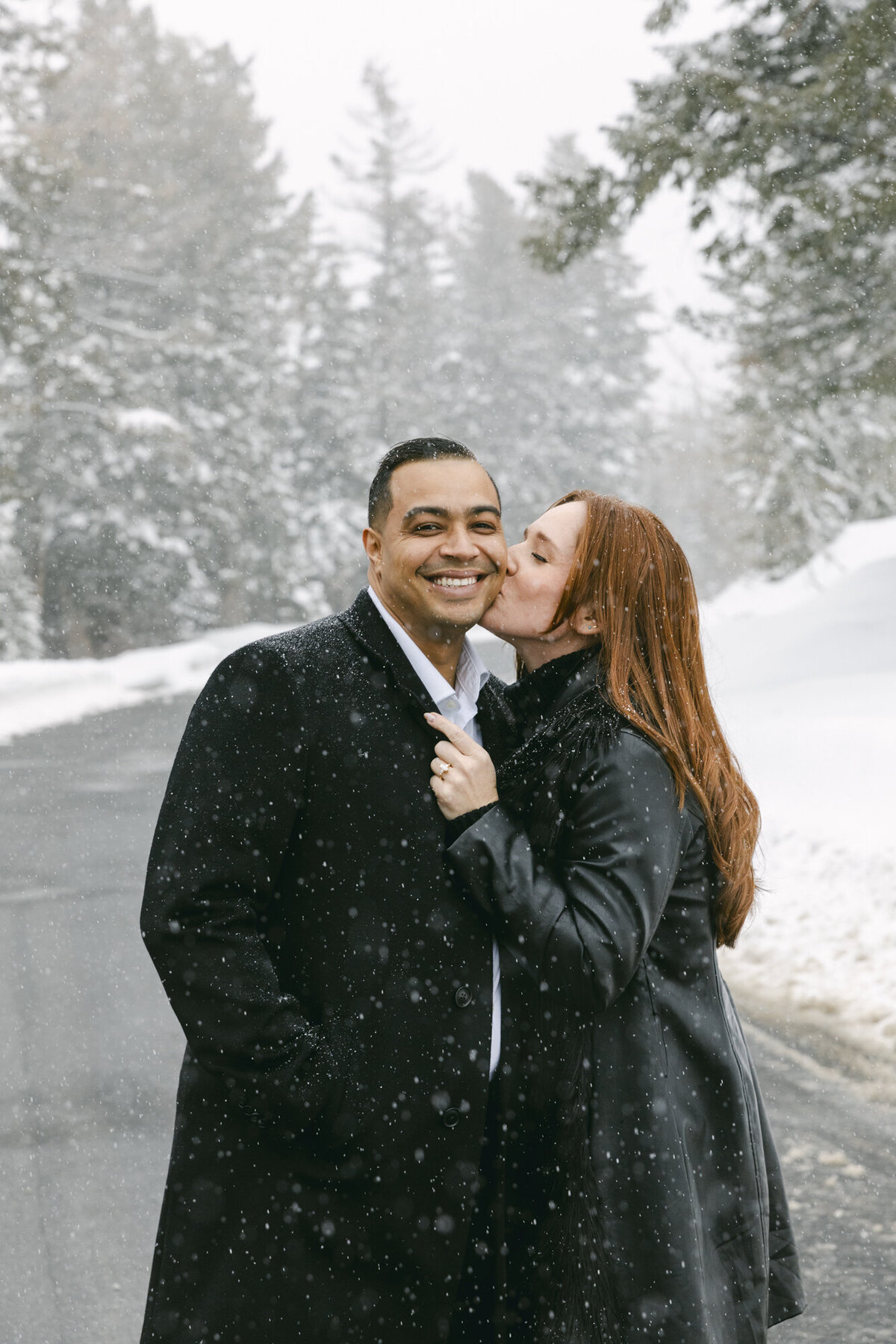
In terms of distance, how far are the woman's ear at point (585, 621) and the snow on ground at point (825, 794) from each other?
0.94 feet

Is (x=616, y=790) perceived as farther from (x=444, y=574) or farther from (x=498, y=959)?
(x=444, y=574)

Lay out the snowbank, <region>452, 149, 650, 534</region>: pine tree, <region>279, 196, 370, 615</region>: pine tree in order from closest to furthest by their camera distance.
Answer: the snowbank, <region>279, 196, 370, 615</region>: pine tree, <region>452, 149, 650, 534</region>: pine tree

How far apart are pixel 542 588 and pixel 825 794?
786 centimetres

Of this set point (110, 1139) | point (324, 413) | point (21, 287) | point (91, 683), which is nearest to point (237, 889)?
point (110, 1139)

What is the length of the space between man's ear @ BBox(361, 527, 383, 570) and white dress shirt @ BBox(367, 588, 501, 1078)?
69 millimetres

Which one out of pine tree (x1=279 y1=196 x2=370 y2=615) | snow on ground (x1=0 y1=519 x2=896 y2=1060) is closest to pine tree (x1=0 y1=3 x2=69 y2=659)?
snow on ground (x1=0 y1=519 x2=896 y2=1060)

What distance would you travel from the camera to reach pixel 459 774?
7.97ft

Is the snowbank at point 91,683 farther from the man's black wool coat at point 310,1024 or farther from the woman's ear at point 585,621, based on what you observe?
the man's black wool coat at point 310,1024

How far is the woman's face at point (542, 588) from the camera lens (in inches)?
106

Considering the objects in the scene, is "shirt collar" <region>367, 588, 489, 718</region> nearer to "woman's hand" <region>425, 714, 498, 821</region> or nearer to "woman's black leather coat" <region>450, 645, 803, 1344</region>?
"woman's hand" <region>425, 714, 498, 821</region>

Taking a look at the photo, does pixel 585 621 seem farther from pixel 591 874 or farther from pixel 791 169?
pixel 791 169

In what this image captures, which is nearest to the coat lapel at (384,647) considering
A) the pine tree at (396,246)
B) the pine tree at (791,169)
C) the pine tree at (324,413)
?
the pine tree at (791,169)

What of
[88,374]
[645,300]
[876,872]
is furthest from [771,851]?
[645,300]

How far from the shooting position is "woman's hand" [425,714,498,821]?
2416 mm
